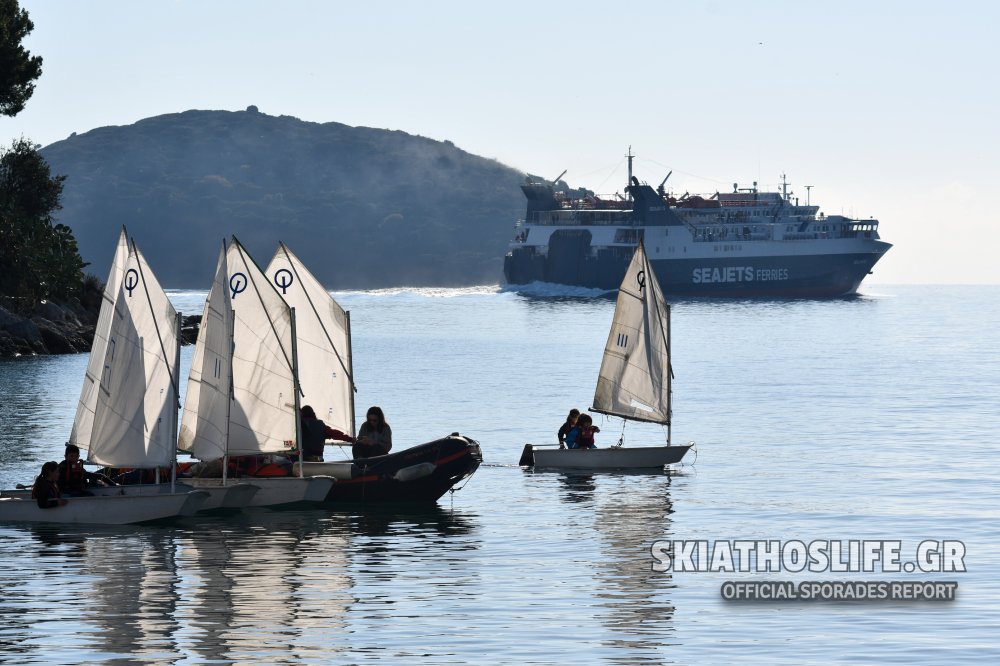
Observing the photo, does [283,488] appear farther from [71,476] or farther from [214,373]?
[71,476]

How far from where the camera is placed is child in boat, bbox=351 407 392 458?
31.6m

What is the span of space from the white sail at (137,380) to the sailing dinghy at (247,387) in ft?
4.25

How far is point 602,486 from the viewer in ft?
118

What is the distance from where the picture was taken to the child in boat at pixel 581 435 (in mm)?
38188

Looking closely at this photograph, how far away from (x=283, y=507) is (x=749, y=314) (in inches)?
5774

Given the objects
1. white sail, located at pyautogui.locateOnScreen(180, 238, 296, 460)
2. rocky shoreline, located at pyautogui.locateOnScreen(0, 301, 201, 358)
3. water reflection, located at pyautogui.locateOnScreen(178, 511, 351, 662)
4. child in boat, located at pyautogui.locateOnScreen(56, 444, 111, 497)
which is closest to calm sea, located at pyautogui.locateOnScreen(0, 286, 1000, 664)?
water reflection, located at pyautogui.locateOnScreen(178, 511, 351, 662)

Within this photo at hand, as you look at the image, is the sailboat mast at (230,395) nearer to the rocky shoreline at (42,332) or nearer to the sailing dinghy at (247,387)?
the sailing dinghy at (247,387)

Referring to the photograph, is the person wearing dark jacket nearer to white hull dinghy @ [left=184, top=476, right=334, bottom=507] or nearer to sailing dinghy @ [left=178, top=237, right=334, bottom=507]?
sailing dinghy @ [left=178, top=237, right=334, bottom=507]

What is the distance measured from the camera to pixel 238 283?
30.4 m

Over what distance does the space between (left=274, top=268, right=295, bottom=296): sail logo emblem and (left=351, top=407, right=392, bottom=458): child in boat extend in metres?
3.88

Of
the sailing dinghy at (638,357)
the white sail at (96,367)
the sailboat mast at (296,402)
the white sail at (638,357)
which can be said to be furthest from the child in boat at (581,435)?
the white sail at (96,367)

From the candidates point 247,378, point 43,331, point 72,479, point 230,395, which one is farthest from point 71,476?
point 43,331

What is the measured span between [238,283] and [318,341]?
13.3 feet

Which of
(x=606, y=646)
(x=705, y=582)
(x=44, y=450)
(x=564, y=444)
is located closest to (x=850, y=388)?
(x=564, y=444)
